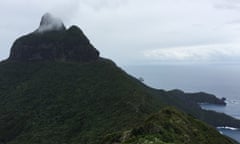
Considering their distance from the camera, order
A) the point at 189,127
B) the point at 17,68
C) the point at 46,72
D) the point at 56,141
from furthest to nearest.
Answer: the point at 17,68
the point at 46,72
the point at 56,141
the point at 189,127

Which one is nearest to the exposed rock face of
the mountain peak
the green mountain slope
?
the mountain peak

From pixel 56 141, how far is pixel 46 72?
46.7 metres

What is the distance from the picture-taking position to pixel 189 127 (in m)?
75.9

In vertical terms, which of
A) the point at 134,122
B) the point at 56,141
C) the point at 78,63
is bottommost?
the point at 56,141

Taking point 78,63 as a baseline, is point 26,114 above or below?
below

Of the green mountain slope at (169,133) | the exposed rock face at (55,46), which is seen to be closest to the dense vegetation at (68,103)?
the green mountain slope at (169,133)

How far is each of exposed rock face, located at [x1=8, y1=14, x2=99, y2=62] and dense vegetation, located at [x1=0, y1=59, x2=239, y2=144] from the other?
10.6 ft

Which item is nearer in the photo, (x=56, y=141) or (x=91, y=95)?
(x=56, y=141)

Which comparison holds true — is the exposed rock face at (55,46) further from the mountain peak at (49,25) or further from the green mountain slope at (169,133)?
the green mountain slope at (169,133)

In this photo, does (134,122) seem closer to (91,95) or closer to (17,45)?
(91,95)

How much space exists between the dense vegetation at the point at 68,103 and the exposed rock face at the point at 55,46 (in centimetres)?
323

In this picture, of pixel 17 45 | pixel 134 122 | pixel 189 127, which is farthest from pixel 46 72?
pixel 189 127

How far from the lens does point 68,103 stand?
433 feet

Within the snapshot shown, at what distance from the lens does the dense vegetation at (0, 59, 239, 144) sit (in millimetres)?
110500
